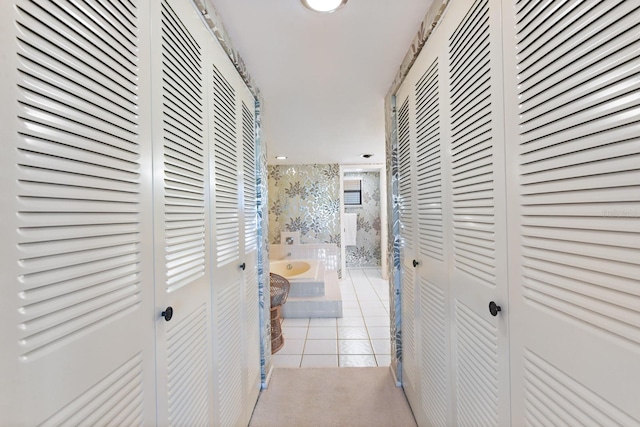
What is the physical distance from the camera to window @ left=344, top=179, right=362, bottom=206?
6.70m

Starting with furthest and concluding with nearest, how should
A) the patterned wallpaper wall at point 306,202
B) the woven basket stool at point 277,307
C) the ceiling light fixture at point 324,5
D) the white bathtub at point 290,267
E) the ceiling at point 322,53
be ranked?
the patterned wallpaper wall at point 306,202
the white bathtub at point 290,267
the woven basket stool at point 277,307
the ceiling at point 322,53
the ceiling light fixture at point 324,5

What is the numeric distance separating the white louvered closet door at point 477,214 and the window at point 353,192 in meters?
5.46

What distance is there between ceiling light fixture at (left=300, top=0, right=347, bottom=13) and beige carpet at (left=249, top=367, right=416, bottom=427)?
2292mm

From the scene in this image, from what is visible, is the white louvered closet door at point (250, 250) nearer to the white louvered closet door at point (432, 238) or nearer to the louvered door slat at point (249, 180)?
the louvered door slat at point (249, 180)

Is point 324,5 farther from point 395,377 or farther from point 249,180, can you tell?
point 395,377

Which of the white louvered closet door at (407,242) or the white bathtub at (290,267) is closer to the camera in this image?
the white louvered closet door at (407,242)

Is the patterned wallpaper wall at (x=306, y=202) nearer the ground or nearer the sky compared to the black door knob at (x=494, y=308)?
nearer the sky

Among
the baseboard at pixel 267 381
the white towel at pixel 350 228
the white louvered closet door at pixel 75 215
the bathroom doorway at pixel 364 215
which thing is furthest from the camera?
A: the bathroom doorway at pixel 364 215

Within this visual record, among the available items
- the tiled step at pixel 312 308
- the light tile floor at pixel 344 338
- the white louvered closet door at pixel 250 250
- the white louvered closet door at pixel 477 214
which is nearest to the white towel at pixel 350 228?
the light tile floor at pixel 344 338

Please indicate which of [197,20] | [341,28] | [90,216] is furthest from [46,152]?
[341,28]

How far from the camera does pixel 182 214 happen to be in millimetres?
1014

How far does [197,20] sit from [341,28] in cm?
67

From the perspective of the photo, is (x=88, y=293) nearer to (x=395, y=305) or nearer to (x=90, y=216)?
(x=90, y=216)

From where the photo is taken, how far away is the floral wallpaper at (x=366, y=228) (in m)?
6.70
